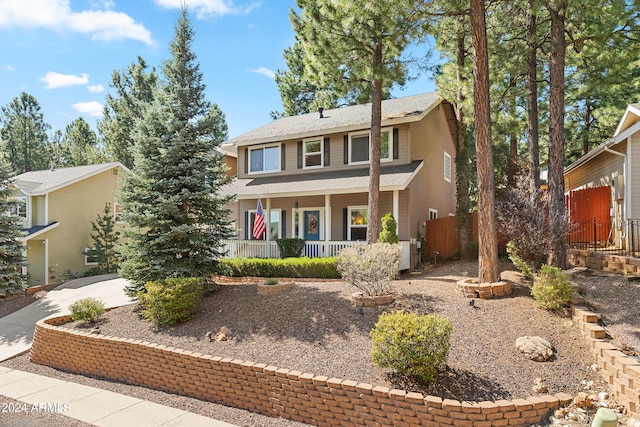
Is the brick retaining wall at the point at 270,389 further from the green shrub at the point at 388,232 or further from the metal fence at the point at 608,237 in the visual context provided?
the metal fence at the point at 608,237

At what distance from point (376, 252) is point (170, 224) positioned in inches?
208

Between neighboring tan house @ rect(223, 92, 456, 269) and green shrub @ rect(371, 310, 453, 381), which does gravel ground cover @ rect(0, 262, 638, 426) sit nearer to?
green shrub @ rect(371, 310, 453, 381)

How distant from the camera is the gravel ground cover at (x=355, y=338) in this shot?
492cm

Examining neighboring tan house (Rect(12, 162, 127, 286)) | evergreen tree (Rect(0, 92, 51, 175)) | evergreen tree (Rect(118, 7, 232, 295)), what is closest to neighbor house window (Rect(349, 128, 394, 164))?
evergreen tree (Rect(118, 7, 232, 295))

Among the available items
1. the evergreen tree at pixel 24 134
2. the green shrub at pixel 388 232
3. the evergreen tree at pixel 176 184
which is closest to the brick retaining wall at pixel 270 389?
the evergreen tree at pixel 176 184

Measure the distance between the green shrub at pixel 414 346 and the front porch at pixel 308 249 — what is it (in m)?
7.63

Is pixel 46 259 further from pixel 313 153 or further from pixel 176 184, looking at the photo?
pixel 313 153

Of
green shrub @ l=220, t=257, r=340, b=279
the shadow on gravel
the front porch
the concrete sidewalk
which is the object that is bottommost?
the concrete sidewalk

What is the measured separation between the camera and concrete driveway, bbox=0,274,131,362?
31.0ft

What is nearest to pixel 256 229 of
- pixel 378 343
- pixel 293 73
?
pixel 378 343

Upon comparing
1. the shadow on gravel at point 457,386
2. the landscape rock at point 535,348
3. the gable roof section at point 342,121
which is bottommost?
the shadow on gravel at point 457,386

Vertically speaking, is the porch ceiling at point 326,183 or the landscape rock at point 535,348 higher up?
the porch ceiling at point 326,183

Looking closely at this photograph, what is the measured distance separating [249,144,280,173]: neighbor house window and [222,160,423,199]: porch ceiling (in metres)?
0.65

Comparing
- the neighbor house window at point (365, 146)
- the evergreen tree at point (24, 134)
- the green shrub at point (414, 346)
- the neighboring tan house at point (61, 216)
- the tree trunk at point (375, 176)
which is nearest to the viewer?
the green shrub at point (414, 346)
